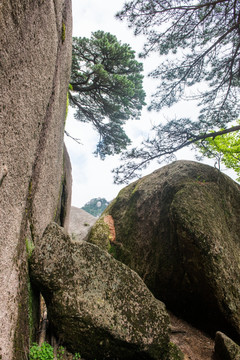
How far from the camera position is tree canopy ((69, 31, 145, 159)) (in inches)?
329

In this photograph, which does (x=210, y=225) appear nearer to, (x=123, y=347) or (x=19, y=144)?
(x=123, y=347)

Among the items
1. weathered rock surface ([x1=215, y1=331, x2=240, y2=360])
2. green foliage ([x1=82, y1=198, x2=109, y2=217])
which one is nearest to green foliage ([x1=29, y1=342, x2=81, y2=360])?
weathered rock surface ([x1=215, y1=331, x2=240, y2=360])

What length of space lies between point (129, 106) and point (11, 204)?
903 centimetres

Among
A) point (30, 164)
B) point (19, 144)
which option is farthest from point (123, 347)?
point (19, 144)

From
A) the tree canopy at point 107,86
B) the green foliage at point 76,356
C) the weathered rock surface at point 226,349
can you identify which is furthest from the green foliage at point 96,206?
the green foliage at point 76,356

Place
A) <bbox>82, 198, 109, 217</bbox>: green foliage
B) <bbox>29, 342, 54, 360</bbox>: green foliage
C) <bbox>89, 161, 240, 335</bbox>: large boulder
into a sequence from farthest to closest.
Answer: <bbox>82, 198, 109, 217</bbox>: green foliage, <bbox>89, 161, 240, 335</bbox>: large boulder, <bbox>29, 342, 54, 360</bbox>: green foliage

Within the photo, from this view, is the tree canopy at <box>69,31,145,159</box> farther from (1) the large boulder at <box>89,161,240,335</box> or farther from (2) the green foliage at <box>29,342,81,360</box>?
(2) the green foliage at <box>29,342,81,360</box>

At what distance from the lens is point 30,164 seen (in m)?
2.54

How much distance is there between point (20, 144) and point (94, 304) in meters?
2.28

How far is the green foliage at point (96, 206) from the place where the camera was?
52.2 meters

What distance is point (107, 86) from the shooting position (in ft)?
29.6

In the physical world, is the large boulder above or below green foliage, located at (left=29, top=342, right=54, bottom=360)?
above

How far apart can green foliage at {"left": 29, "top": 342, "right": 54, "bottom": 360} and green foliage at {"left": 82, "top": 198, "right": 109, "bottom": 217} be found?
162 ft

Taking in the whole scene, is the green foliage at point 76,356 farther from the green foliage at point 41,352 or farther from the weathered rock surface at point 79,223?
the weathered rock surface at point 79,223
